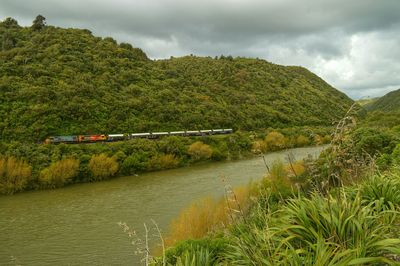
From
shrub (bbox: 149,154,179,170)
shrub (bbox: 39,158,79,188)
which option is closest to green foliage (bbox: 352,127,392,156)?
shrub (bbox: 149,154,179,170)

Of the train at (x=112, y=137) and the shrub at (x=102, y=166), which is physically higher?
the train at (x=112, y=137)

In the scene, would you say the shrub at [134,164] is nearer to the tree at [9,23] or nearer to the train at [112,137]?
the train at [112,137]

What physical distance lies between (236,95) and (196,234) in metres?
80.3

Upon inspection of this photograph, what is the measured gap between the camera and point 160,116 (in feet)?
205

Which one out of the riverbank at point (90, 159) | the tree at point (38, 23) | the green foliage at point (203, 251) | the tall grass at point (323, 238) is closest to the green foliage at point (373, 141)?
the riverbank at point (90, 159)

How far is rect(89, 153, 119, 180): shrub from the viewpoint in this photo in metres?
38.9

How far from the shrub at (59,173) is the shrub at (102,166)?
1.82 m

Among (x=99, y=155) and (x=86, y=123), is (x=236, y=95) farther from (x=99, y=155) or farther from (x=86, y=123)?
(x=99, y=155)

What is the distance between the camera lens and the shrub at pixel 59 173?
3531 centimetres

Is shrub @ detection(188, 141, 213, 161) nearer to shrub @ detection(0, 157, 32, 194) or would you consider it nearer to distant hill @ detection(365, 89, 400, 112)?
shrub @ detection(0, 157, 32, 194)

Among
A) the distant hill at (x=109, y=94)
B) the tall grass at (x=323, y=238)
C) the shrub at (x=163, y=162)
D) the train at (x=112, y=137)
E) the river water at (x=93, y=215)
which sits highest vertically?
the distant hill at (x=109, y=94)

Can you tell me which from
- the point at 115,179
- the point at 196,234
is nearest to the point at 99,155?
the point at 115,179

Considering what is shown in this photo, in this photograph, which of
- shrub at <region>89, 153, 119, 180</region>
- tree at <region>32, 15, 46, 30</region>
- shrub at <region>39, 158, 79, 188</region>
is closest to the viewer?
shrub at <region>39, 158, 79, 188</region>

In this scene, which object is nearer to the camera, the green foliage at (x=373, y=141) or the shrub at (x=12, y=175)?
the green foliage at (x=373, y=141)
